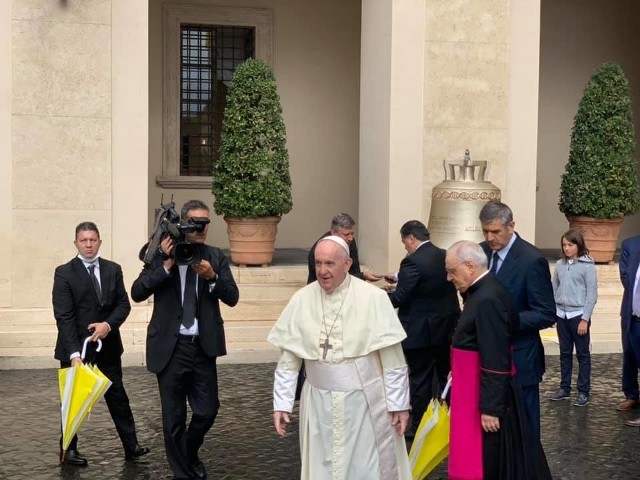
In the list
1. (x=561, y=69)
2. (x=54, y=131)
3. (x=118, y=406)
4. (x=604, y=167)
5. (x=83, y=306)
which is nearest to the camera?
(x=83, y=306)

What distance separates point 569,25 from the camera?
17.0 m

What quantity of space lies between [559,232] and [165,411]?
38.0 ft

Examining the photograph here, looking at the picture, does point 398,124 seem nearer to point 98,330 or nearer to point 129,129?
point 129,129

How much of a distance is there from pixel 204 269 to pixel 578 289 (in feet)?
14.1

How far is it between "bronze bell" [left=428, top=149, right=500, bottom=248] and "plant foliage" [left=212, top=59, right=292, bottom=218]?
2047 mm

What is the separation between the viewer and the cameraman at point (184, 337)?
21.7ft

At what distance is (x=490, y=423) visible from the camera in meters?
5.30

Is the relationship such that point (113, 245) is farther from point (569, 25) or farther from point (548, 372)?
point (569, 25)

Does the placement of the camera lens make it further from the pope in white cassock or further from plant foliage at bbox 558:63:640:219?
plant foliage at bbox 558:63:640:219

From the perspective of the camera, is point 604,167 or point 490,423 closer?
point 490,423

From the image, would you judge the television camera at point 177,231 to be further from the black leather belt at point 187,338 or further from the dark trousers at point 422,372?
the dark trousers at point 422,372

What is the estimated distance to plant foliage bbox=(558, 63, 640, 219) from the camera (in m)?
13.2

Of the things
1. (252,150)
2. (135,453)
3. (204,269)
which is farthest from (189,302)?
(252,150)

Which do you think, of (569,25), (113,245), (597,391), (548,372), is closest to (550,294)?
(597,391)
